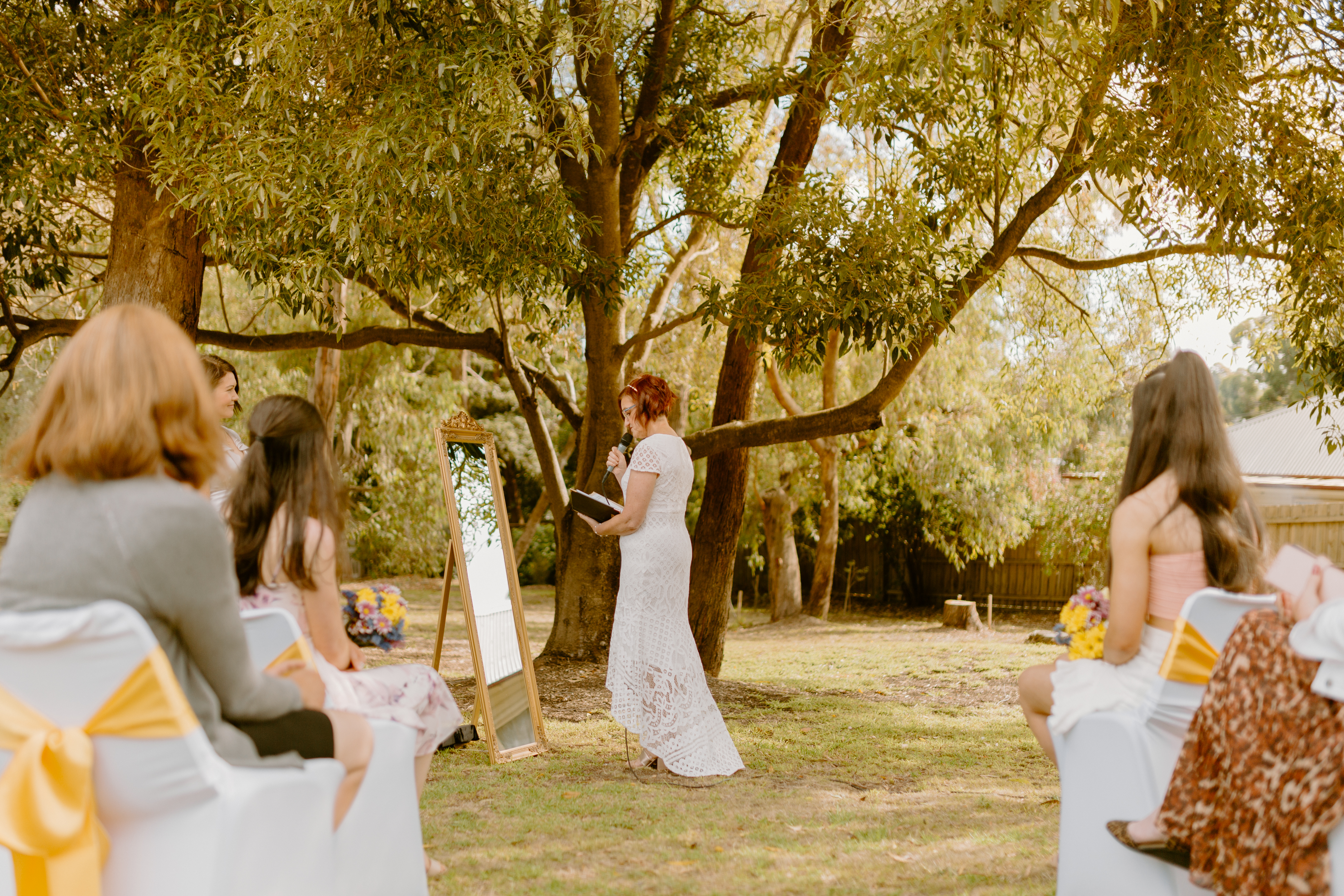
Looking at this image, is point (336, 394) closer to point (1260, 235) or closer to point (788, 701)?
point (788, 701)

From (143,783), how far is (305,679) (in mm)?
517

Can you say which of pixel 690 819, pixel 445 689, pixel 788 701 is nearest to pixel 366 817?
pixel 445 689

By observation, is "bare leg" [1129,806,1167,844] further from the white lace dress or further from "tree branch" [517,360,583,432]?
"tree branch" [517,360,583,432]

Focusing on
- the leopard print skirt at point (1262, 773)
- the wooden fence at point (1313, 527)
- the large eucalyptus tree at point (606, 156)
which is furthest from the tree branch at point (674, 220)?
the wooden fence at point (1313, 527)

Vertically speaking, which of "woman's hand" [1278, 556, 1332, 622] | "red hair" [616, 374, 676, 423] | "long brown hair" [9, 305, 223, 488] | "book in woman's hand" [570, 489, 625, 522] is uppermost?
"red hair" [616, 374, 676, 423]

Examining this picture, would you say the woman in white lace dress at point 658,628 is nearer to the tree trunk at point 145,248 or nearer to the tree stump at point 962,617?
the tree trunk at point 145,248

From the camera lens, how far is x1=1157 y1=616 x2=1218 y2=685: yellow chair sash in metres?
2.86

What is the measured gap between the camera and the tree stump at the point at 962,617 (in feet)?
49.8

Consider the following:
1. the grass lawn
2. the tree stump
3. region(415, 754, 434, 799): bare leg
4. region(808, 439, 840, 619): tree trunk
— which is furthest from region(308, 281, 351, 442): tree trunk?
region(415, 754, 434, 799): bare leg

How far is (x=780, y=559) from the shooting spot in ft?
55.2

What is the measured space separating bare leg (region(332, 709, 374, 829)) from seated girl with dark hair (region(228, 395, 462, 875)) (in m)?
0.21

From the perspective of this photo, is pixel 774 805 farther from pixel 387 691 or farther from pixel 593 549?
pixel 593 549

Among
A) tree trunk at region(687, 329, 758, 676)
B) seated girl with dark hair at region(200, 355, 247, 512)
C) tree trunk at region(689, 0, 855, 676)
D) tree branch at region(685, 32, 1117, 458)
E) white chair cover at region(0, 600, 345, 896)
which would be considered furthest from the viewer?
tree trunk at region(687, 329, 758, 676)

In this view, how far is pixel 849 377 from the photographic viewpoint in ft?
49.5
